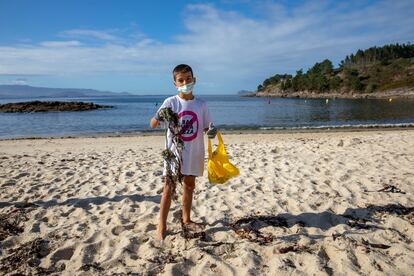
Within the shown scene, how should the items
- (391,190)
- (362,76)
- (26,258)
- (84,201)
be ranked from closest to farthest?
(26,258)
(84,201)
(391,190)
(362,76)

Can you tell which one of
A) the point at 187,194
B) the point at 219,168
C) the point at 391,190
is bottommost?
the point at 391,190

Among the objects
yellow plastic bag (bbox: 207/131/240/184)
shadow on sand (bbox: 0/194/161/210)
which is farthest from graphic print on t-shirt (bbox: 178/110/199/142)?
shadow on sand (bbox: 0/194/161/210)

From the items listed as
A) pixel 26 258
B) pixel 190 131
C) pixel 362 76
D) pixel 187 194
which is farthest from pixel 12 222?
pixel 362 76

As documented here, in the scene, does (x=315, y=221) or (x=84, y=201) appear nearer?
(x=315, y=221)

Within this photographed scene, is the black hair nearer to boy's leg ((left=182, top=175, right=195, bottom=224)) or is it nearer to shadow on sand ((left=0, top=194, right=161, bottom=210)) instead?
boy's leg ((left=182, top=175, right=195, bottom=224))

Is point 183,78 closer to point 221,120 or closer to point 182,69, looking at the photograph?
point 182,69

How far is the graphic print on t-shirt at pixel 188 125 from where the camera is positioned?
3.91m

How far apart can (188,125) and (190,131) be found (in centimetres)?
7

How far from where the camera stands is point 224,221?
4.59 meters

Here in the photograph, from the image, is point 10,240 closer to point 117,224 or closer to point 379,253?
point 117,224

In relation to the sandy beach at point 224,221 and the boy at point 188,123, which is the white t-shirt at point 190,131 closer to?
the boy at point 188,123

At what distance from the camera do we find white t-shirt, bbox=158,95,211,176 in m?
3.91

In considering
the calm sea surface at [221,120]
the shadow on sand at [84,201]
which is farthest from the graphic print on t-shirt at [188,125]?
the calm sea surface at [221,120]

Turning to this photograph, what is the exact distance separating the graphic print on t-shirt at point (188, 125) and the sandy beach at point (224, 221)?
123 centimetres
